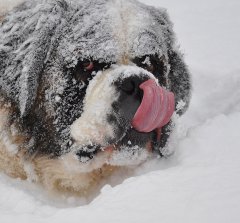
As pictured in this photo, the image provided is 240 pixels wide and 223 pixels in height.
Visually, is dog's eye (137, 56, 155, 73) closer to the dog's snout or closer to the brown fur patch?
the dog's snout

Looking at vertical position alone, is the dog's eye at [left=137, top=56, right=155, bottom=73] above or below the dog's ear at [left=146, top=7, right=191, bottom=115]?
above

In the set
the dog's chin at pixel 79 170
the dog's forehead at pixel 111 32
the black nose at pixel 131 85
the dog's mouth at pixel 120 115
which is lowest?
the dog's chin at pixel 79 170

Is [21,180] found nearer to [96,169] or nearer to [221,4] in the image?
[96,169]

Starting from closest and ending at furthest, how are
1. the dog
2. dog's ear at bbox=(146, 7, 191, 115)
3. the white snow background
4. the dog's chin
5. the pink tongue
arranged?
the white snow background
the pink tongue
the dog
the dog's chin
dog's ear at bbox=(146, 7, 191, 115)

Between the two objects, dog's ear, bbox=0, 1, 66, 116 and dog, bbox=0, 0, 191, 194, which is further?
dog's ear, bbox=0, 1, 66, 116

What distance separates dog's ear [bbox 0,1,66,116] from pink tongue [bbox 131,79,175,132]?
62cm

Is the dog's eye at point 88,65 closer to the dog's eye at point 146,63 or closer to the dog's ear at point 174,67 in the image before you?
the dog's eye at point 146,63

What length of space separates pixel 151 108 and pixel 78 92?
0.49 metres

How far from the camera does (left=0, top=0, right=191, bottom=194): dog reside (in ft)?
8.16

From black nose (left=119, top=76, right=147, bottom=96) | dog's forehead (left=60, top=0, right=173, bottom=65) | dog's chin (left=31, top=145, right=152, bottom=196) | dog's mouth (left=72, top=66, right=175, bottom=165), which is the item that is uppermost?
dog's forehead (left=60, top=0, right=173, bottom=65)

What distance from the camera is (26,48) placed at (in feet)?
8.99

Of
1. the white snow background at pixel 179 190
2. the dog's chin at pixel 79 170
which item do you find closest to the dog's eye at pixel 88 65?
the dog's chin at pixel 79 170

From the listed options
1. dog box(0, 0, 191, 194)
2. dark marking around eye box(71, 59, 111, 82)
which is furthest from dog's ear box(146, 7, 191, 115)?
dark marking around eye box(71, 59, 111, 82)

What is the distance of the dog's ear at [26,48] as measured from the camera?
270 cm
